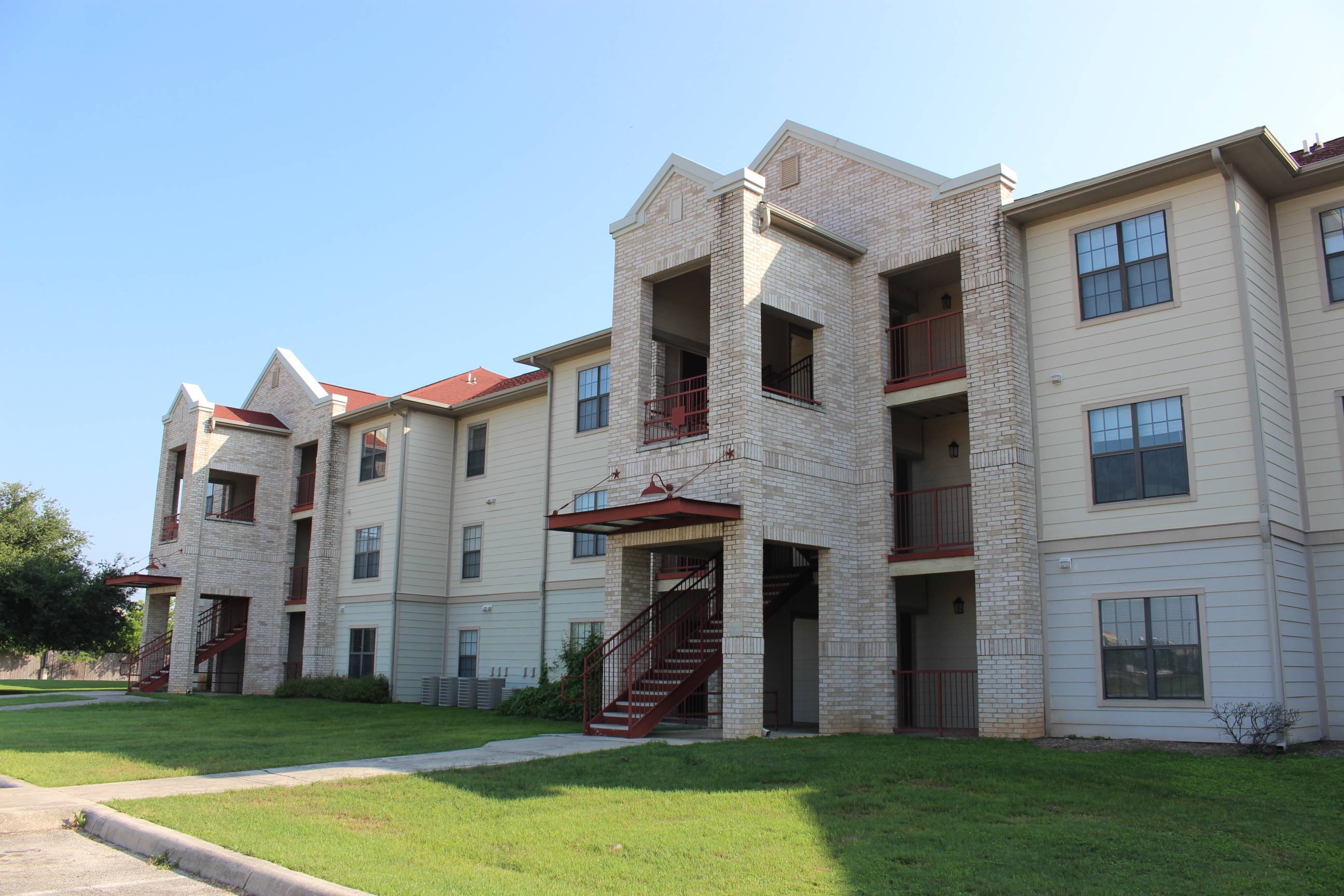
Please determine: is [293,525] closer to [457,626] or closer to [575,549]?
[457,626]

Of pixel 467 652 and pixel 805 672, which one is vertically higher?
pixel 467 652

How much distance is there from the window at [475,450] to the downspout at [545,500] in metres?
3.11

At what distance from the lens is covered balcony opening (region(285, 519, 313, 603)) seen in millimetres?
32906

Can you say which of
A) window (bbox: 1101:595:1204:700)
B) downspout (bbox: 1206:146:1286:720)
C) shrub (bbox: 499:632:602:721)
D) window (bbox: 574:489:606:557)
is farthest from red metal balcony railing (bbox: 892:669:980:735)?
window (bbox: 574:489:606:557)

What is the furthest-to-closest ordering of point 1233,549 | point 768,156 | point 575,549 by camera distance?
point 575,549 → point 768,156 → point 1233,549

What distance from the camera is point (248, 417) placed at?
111 feet

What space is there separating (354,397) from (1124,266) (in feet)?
77.5

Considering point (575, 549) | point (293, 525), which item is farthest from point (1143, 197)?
point (293, 525)

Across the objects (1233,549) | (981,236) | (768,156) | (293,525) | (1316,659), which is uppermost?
(768,156)

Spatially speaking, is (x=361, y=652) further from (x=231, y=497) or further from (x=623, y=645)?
(x=623, y=645)

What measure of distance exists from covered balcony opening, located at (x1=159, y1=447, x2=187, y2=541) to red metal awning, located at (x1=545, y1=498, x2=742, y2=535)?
1968 centimetres

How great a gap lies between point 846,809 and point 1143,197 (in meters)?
11.4

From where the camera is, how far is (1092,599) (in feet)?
52.7

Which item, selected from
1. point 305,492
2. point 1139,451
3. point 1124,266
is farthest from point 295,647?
point 1124,266
